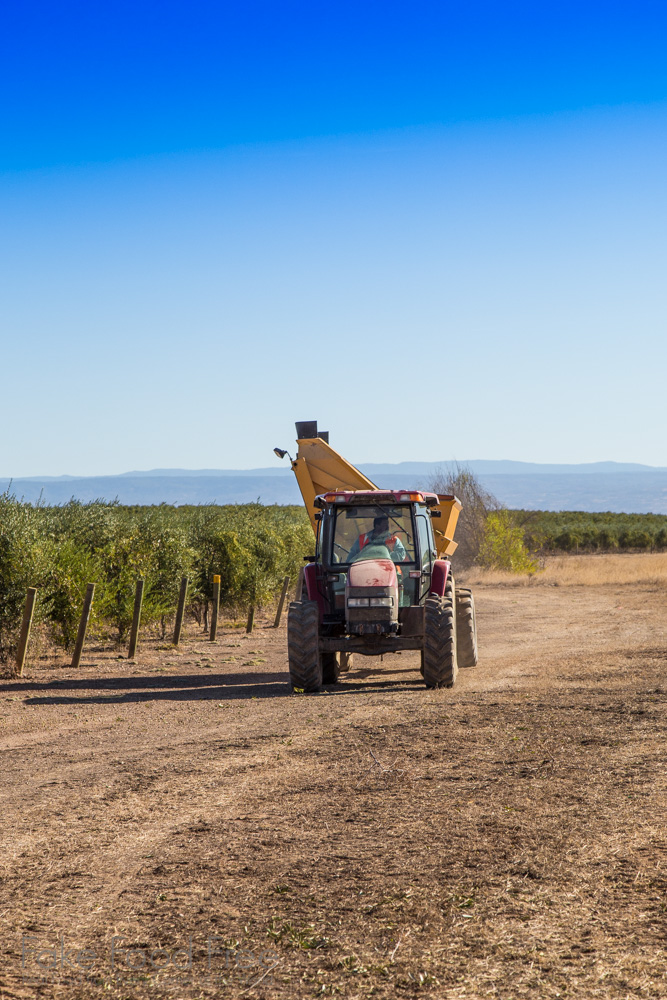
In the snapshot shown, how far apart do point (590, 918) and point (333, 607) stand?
8.05m

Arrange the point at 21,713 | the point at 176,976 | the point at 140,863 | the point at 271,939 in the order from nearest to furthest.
Answer: the point at 176,976 < the point at 271,939 < the point at 140,863 < the point at 21,713

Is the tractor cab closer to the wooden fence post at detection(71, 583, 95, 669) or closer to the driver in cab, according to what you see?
the driver in cab

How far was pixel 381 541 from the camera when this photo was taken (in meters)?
12.6

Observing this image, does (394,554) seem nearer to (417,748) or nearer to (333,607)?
(333,607)

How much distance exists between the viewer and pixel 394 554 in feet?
41.1

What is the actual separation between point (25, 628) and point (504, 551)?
2686 cm

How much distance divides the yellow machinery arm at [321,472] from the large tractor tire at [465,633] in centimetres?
89

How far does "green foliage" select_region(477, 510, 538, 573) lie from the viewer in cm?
3778

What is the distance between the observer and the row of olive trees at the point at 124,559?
14.5 metres

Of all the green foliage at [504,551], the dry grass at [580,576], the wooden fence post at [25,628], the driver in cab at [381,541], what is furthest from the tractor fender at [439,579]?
the green foliage at [504,551]

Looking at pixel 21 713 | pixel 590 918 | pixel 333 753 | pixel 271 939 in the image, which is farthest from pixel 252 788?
pixel 21 713

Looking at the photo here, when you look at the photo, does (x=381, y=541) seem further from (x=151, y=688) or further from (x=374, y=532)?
(x=151, y=688)

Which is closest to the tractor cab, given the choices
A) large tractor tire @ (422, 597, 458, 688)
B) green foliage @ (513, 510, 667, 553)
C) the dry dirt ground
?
large tractor tire @ (422, 597, 458, 688)

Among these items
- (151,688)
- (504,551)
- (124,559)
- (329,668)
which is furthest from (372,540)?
(504,551)
